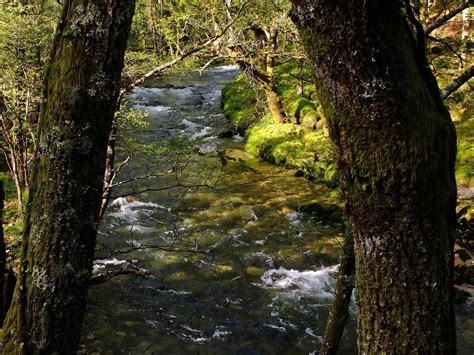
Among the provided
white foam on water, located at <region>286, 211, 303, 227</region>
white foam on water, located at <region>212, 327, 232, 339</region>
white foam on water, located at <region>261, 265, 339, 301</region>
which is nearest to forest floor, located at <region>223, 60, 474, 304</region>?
white foam on water, located at <region>286, 211, 303, 227</region>

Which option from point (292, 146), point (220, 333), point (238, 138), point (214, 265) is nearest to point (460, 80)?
point (220, 333)

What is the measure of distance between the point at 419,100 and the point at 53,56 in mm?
1731

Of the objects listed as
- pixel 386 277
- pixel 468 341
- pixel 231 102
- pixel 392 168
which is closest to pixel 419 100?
pixel 392 168

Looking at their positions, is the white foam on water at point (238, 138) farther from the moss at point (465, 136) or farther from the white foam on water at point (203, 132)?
the moss at point (465, 136)

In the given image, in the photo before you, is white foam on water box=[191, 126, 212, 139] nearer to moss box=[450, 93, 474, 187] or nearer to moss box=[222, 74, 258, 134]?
moss box=[222, 74, 258, 134]

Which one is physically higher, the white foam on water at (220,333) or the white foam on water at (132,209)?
the white foam on water at (132,209)

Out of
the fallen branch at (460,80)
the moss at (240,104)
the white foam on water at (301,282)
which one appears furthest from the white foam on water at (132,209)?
the fallen branch at (460,80)

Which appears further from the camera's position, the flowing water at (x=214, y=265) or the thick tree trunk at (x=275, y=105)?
the thick tree trunk at (x=275, y=105)

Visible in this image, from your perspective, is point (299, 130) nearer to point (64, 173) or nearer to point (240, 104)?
point (240, 104)

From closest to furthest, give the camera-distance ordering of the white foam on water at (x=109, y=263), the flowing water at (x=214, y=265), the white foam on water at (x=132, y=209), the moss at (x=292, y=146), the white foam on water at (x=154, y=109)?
the flowing water at (x=214, y=265)
the white foam on water at (x=109, y=263)
the white foam on water at (x=132, y=209)
the moss at (x=292, y=146)
the white foam on water at (x=154, y=109)

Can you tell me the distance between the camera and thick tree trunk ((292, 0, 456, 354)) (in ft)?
4.78

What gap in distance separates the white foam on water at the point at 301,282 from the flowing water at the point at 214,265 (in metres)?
0.02

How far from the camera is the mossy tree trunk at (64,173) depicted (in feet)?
6.79

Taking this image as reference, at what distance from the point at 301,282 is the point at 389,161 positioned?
692cm
